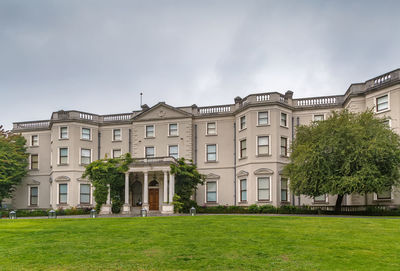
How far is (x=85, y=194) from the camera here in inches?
1619

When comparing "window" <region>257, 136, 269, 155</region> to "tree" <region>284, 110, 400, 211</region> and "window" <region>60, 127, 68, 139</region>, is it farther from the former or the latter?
"window" <region>60, 127, 68, 139</region>

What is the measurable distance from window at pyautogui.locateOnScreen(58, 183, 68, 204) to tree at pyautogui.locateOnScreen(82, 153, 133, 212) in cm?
690

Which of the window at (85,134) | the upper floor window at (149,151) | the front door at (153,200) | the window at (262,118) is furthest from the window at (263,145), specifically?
the window at (85,134)

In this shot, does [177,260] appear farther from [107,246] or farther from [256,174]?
[256,174]

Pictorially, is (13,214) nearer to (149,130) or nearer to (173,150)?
→ (149,130)

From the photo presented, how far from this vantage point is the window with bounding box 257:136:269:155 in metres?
35.5

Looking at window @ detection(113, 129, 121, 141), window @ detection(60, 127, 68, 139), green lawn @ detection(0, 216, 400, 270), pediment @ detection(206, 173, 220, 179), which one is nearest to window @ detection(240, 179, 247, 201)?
pediment @ detection(206, 173, 220, 179)

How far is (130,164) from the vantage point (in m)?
34.8

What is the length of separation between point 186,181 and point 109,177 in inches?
269

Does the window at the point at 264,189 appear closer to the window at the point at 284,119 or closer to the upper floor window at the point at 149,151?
the window at the point at 284,119

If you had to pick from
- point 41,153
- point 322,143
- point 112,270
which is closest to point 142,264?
point 112,270

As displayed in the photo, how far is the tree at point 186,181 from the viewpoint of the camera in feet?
115

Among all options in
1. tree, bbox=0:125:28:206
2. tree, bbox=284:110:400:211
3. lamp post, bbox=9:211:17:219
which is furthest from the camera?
tree, bbox=0:125:28:206

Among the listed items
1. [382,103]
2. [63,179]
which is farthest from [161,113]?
[382,103]
